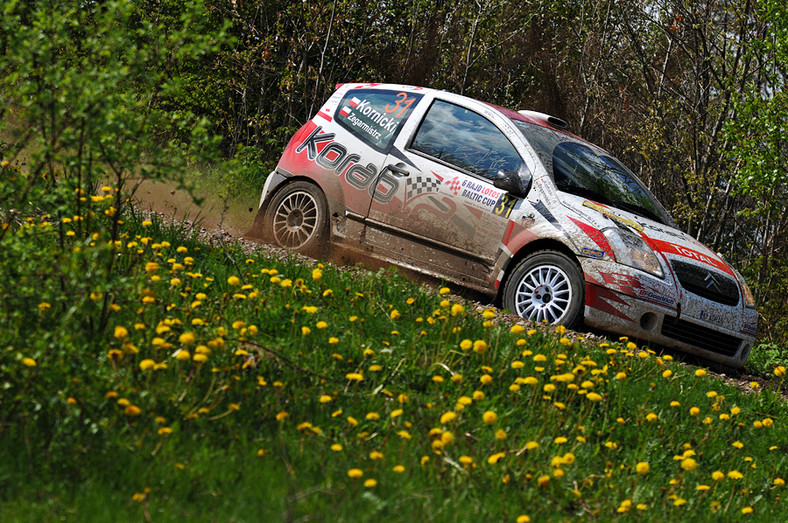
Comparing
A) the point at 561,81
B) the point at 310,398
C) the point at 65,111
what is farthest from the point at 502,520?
the point at 561,81

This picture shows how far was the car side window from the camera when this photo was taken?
282 inches

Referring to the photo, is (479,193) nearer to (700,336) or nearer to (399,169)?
(399,169)

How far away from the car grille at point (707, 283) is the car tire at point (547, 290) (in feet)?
2.79

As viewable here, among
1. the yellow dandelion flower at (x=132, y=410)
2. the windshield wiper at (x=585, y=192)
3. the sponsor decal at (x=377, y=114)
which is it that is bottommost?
the yellow dandelion flower at (x=132, y=410)

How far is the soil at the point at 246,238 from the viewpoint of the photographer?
6.55 metres

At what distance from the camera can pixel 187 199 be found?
10258 millimetres

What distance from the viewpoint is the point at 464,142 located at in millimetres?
7363

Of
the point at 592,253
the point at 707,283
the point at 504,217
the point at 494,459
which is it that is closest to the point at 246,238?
the point at 504,217

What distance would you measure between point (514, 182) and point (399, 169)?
3.76 feet

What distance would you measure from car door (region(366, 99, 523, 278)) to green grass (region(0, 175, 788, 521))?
170cm

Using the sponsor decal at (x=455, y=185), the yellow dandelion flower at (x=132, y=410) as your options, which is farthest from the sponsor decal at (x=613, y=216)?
the yellow dandelion flower at (x=132, y=410)

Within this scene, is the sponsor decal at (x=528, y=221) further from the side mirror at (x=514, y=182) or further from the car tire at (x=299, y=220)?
the car tire at (x=299, y=220)

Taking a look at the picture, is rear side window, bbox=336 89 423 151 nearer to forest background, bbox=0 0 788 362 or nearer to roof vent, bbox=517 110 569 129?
roof vent, bbox=517 110 569 129

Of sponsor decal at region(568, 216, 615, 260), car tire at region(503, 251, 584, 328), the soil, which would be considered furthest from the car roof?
the soil
